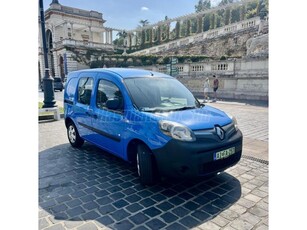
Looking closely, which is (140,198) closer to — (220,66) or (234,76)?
(234,76)

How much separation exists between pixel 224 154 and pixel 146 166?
3.84 feet

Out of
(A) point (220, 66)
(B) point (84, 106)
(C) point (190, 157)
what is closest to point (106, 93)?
(B) point (84, 106)

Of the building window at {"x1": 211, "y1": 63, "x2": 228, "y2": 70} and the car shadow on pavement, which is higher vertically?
the building window at {"x1": 211, "y1": 63, "x2": 228, "y2": 70}

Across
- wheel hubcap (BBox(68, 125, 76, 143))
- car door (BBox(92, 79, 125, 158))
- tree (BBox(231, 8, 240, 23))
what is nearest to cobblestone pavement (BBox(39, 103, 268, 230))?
car door (BBox(92, 79, 125, 158))

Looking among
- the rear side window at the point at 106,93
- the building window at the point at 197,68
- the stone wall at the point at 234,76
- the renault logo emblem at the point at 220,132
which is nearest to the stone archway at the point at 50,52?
the stone wall at the point at 234,76

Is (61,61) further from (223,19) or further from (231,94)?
(231,94)

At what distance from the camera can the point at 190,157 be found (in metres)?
3.22

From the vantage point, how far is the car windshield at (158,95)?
3.94m

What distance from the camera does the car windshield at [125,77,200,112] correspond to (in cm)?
394

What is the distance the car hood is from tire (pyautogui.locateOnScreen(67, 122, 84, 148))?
2888 millimetres

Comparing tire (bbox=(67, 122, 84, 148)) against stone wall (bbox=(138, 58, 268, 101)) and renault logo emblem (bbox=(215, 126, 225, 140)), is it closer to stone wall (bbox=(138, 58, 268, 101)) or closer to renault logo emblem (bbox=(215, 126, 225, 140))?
renault logo emblem (bbox=(215, 126, 225, 140))

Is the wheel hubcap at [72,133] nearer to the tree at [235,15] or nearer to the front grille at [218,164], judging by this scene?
the front grille at [218,164]

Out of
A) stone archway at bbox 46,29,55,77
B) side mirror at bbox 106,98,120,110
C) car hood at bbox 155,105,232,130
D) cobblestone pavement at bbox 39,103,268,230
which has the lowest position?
cobblestone pavement at bbox 39,103,268,230

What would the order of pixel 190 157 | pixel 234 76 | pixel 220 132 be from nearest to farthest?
pixel 190 157 → pixel 220 132 → pixel 234 76
